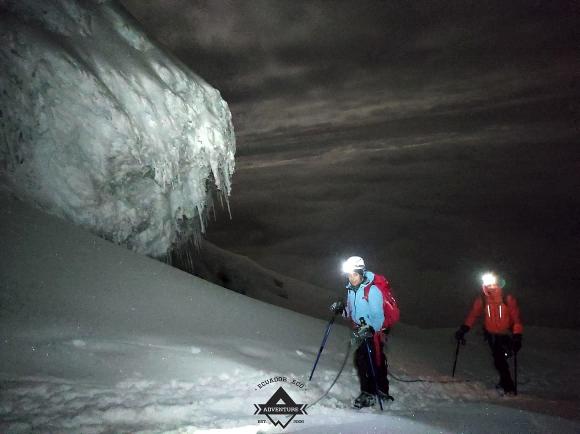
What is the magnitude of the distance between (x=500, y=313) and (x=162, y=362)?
5.56 metres

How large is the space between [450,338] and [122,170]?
11.2m

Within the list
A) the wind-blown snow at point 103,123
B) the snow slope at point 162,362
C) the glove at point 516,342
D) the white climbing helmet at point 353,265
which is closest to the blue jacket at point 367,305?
the white climbing helmet at point 353,265

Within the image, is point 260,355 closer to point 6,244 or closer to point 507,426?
point 507,426

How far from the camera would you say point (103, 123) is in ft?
25.2

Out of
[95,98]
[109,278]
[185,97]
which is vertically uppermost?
[185,97]

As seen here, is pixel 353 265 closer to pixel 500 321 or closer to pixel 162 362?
pixel 162 362

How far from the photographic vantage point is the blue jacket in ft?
16.4

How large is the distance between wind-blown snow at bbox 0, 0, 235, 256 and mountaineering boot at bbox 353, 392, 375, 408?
20.6 feet

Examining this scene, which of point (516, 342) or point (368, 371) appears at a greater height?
point (516, 342)

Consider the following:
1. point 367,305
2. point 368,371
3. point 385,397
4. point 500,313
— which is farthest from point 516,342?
point 367,305

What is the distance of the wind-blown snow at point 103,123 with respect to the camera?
7000mm

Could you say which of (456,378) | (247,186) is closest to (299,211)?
(247,186)

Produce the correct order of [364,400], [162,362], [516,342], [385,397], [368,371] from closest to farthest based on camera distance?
[162,362]
[364,400]
[368,371]
[385,397]
[516,342]

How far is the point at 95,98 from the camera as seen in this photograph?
7.55 meters
